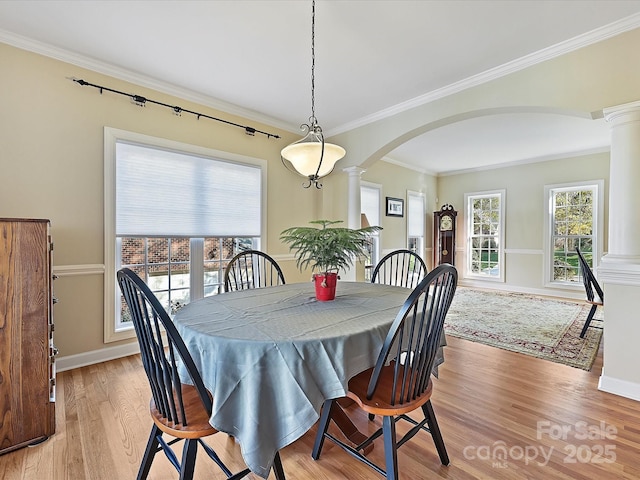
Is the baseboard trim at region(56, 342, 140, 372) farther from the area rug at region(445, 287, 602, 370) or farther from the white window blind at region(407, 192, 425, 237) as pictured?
the white window blind at region(407, 192, 425, 237)

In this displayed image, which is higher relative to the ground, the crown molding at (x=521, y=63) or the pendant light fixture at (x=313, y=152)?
the crown molding at (x=521, y=63)

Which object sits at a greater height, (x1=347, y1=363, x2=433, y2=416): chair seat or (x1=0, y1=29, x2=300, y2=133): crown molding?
(x1=0, y1=29, x2=300, y2=133): crown molding

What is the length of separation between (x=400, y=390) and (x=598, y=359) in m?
2.71

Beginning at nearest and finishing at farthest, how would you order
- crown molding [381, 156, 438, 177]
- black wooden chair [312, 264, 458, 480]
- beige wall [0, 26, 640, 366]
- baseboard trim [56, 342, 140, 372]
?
black wooden chair [312, 264, 458, 480], beige wall [0, 26, 640, 366], baseboard trim [56, 342, 140, 372], crown molding [381, 156, 438, 177]

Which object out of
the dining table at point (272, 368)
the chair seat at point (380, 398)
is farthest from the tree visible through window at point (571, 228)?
the dining table at point (272, 368)

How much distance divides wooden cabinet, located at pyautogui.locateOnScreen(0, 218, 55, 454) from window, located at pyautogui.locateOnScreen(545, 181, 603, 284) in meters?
7.18

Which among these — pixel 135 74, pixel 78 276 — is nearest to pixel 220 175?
pixel 135 74

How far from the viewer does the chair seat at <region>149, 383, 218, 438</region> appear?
3.67 feet

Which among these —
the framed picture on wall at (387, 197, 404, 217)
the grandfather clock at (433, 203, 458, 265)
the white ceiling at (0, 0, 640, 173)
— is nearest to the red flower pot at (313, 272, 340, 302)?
the white ceiling at (0, 0, 640, 173)

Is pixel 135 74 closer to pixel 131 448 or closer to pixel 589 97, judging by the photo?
pixel 131 448

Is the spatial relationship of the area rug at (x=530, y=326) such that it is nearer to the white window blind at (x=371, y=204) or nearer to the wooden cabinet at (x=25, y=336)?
the white window blind at (x=371, y=204)

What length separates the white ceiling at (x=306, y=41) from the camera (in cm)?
203

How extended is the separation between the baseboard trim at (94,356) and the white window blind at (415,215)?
17.3 feet

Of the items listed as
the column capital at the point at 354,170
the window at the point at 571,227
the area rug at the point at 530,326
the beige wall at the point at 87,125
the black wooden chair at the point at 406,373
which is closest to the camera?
the black wooden chair at the point at 406,373
